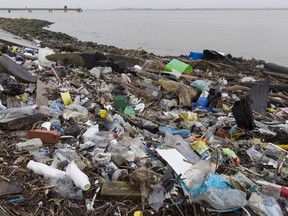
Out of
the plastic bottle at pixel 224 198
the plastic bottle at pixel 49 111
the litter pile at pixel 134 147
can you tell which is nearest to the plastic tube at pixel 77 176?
the litter pile at pixel 134 147

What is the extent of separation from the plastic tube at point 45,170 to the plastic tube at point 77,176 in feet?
0.25

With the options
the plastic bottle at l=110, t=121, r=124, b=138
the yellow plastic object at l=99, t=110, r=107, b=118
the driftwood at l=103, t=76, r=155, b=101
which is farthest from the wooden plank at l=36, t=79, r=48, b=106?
the driftwood at l=103, t=76, r=155, b=101

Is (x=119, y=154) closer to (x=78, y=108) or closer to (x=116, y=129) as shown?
(x=116, y=129)

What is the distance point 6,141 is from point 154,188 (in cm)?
206

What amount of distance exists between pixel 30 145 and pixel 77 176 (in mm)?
961

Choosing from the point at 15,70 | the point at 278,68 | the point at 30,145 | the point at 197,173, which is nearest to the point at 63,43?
the point at 15,70

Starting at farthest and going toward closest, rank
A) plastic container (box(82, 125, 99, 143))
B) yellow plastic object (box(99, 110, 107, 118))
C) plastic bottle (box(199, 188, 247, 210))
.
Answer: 1. yellow plastic object (box(99, 110, 107, 118))
2. plastic container (box(82, 125, 99, 143))
3. plastic bottle (box(199, 188, 247, 210))

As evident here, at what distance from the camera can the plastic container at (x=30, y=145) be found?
3.54 m

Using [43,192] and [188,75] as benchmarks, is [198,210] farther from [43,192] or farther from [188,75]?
[188,75]

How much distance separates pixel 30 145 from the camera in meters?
3.57

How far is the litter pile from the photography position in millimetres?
2801

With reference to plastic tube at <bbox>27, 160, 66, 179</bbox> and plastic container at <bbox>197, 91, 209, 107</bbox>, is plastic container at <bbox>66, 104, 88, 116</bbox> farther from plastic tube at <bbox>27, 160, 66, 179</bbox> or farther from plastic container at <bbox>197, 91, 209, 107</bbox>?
plastic container at <bbox>197, 91, 209, 107</bbox>

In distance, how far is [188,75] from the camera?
8.05m

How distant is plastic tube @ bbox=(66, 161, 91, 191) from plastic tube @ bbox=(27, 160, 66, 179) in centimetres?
8
